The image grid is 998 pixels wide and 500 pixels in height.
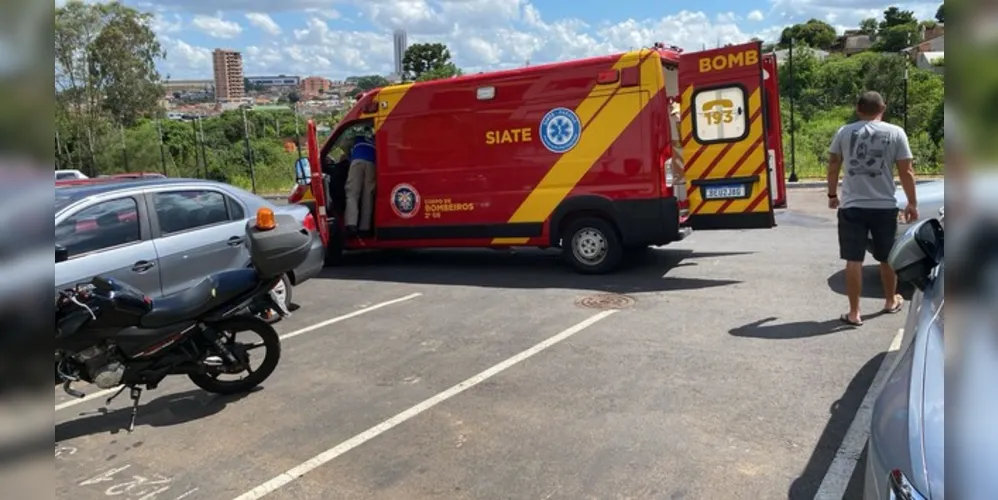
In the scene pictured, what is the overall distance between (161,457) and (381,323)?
2.94 metres

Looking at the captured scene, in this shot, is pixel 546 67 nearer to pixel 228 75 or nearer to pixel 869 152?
pixel 869 152

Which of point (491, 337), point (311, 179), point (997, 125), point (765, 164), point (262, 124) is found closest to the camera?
point (997, 125)

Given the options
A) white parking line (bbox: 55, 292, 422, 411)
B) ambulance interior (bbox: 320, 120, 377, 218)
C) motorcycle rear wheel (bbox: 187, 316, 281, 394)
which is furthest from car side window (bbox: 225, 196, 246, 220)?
ambulance interior (bbox: 320, 120, 377, 218)

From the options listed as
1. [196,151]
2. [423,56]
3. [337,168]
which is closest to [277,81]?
[423,56]

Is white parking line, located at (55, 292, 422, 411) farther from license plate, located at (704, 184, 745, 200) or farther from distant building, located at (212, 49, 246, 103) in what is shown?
distant building, located at (212, 49, 246, 103)

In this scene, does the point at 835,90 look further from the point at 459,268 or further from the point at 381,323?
the point at 381,323

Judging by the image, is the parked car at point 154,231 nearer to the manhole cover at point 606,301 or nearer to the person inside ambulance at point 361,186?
the person inside ambulance at point 361,186

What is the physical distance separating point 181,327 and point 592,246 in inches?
→ 197

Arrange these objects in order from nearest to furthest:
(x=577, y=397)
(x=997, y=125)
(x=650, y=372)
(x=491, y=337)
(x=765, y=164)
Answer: (x=997, y=125) → (x=577, y=397) → (x=650, y=372) → (x=491, y=337) → (x=765, y=164)

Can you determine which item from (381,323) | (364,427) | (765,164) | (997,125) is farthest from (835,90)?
(997,125)

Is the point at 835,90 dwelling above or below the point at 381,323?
above

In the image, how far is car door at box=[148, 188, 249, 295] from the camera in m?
6.43

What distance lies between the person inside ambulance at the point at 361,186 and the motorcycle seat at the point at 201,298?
4.99 meters

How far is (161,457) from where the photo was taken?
4.29m
